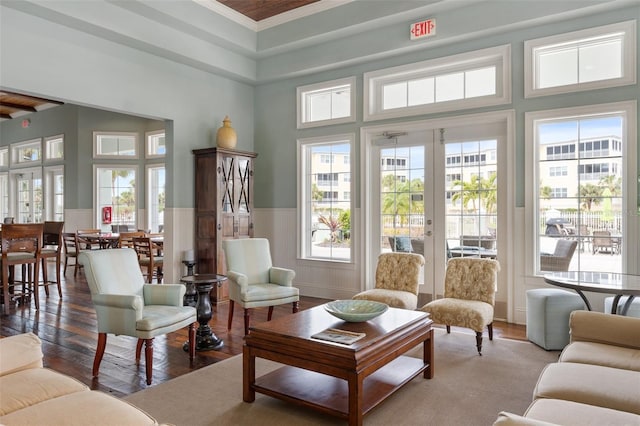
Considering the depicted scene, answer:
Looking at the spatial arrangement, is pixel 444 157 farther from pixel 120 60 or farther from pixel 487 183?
pixel 120 60

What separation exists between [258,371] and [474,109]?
3662 millimetres

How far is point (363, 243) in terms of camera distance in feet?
19.0

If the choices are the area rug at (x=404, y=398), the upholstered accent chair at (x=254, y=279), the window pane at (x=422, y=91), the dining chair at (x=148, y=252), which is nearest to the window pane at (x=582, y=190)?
the window pane at (x=422, y=91)

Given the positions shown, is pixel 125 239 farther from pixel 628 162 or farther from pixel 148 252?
pixel 628 162

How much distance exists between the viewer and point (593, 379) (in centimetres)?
205

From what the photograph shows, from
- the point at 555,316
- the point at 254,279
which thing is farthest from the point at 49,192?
the point at 555,316

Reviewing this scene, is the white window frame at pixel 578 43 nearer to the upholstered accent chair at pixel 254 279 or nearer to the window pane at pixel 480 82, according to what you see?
the window pane at pixel 480 82

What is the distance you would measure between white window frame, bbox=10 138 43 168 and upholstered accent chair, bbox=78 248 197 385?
8.54 meters

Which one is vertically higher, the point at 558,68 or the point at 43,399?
the point at 558,68

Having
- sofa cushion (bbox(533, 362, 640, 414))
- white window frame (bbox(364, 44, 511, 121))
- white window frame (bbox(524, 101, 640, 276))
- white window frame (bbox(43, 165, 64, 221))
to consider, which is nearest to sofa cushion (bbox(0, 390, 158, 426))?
sofa cushion (bbox(533, 362, 640, 414))

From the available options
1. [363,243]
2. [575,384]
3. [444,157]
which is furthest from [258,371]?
[444,157]

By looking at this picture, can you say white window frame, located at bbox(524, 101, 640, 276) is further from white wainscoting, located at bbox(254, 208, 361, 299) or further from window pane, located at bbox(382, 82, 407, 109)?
white wainscoting, located at bbox(254, 208, 361, 299)

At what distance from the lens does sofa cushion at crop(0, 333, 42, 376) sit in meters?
2.02

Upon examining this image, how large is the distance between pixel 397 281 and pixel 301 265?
2158 millimetres
